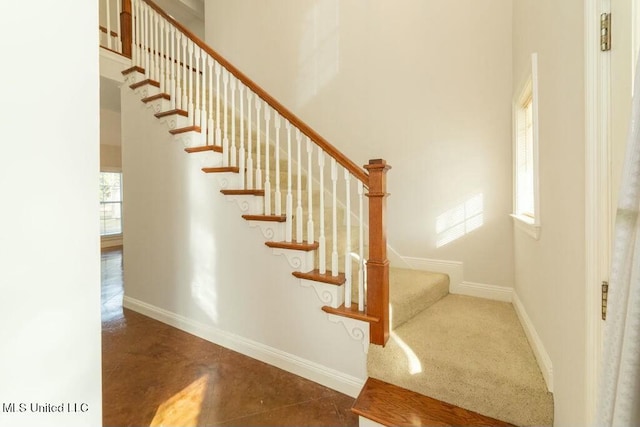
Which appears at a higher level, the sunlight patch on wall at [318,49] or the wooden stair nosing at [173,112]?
the sunlight patch on wall at [318,49]

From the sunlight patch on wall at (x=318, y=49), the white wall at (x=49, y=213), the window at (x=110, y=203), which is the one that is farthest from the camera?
the window at (x=110, y=203)

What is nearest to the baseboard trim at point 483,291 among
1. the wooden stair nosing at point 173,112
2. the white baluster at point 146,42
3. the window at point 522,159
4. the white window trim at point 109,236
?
the window at point 522,159

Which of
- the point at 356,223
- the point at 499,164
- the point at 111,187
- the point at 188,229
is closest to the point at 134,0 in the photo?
the point at 188,229

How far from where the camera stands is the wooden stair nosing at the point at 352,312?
1.69m

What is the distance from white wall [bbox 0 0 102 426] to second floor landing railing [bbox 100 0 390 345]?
3.84ft

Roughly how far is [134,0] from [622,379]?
14.8ft

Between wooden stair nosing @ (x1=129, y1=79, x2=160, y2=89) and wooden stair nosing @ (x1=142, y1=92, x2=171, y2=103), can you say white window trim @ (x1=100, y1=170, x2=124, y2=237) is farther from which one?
wooden stair nosing @ (x1=142, y1=92, x2=171, y2=103)

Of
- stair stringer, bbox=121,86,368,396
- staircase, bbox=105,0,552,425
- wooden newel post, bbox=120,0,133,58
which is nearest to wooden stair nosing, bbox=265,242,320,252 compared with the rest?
staircase, bbox=105,0,552,425

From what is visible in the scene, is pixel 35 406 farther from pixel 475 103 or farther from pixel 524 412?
pixel 475 103

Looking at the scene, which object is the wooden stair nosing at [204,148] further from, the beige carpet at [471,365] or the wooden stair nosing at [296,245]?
the beige carpet at [471,365]

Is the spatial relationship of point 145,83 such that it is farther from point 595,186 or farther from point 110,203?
point 110,203

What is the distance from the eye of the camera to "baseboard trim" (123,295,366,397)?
72.1 inches

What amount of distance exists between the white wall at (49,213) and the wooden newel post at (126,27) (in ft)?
9.53

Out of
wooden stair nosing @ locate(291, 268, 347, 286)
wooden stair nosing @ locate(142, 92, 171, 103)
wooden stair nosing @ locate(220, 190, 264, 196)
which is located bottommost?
wooden stair nosing @ locate(291, 268, 347, 286)
